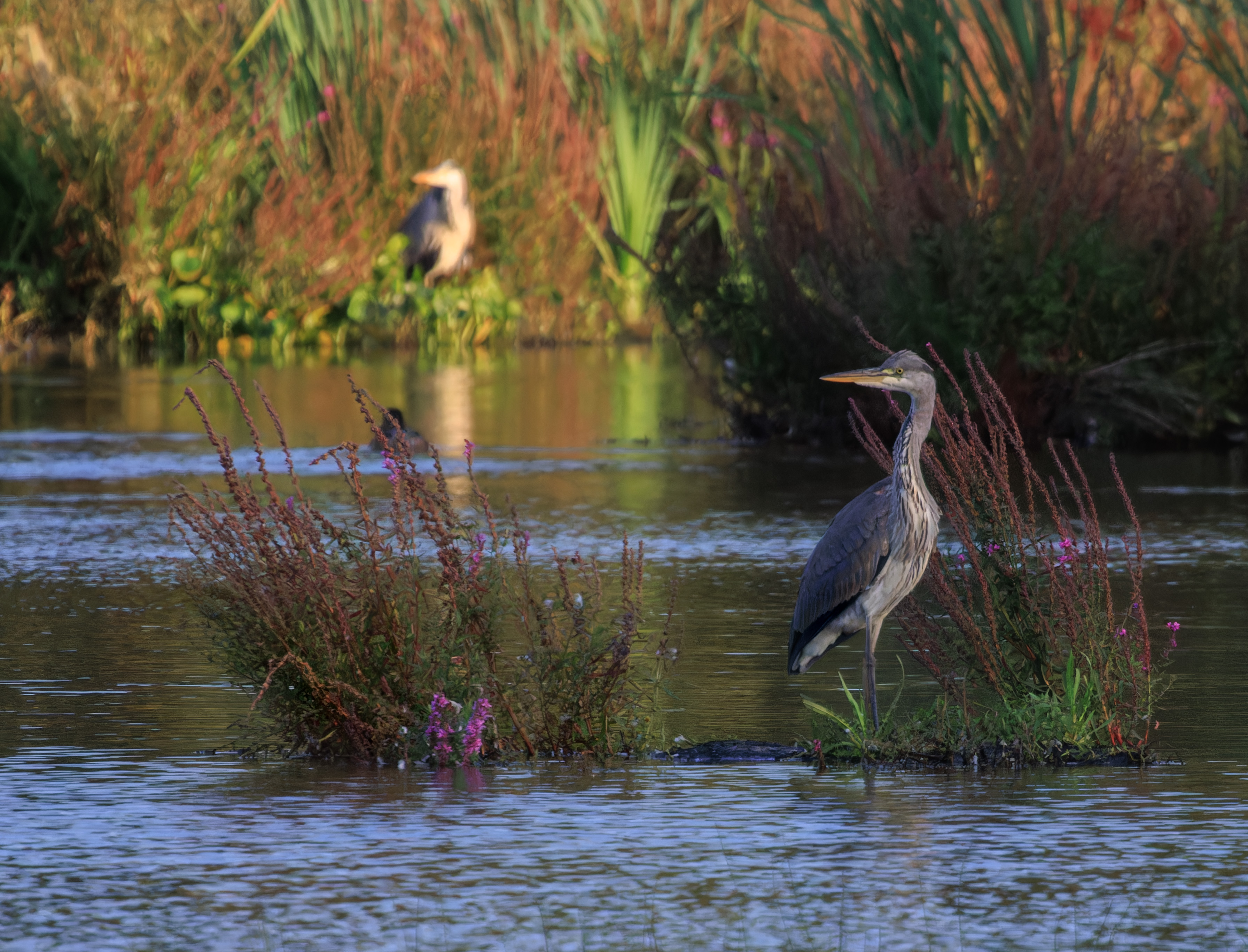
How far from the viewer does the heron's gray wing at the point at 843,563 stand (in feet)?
24.0

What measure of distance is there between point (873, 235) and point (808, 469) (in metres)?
1.51

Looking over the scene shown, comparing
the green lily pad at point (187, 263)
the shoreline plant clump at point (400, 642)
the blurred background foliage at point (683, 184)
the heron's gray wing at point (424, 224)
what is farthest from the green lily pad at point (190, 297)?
the shoreline plant clump at point (400, 642)

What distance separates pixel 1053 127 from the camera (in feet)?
49.7

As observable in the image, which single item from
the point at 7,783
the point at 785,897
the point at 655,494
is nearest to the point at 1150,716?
the point at 785,897

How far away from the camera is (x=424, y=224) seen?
1039 inches

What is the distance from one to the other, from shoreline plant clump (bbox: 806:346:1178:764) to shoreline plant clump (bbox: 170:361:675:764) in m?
0.68

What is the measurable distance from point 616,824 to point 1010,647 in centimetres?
168

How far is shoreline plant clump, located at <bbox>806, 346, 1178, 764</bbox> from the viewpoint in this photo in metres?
6.98

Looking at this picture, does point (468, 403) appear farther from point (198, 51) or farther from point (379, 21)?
point (379, 21)

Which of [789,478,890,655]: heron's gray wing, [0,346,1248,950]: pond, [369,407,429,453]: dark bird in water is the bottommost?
[0,346,1248,950]: pond

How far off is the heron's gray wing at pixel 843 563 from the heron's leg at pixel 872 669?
0.11m

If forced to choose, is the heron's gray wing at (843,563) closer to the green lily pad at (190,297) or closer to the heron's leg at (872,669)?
the heron's leg at (872,669)

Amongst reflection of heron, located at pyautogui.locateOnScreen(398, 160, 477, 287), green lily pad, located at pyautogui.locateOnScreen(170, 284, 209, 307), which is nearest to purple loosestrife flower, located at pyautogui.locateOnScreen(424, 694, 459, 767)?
green lily pad, located at pyautogui.locateOnScreen(170, 284, 209, 307)

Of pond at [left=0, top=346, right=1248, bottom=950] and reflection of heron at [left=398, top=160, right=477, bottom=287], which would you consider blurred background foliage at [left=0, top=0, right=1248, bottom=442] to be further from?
pond at [left=0, top=346, right=1248, bottom=950]
